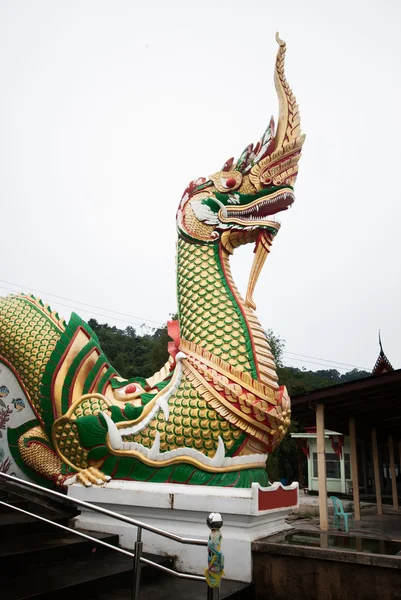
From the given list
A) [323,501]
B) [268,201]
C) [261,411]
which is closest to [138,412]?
[261,411]

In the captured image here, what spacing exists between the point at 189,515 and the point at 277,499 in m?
0.89

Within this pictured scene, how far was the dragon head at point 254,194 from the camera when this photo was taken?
17.3 feet

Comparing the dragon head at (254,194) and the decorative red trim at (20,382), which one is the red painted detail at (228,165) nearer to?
the dragon head at (254,194)

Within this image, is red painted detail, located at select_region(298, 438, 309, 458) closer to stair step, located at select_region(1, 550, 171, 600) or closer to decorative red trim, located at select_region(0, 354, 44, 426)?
decorative red trim, located at select_region(0, 354, 44, 426)

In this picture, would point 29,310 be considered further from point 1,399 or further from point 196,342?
point 196,342

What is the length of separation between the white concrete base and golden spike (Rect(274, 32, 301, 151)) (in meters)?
3.66

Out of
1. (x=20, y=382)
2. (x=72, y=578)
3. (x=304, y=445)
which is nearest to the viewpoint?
(x=72, y=578)

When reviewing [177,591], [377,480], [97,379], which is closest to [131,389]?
[97,379]

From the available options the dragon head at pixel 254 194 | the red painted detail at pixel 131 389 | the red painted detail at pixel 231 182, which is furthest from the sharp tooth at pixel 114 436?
the red painted detail at pixel 231 182

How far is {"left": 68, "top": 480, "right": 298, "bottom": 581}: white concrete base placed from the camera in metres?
4.04

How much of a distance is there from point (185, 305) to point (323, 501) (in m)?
3.85

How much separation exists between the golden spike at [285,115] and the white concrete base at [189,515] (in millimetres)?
3661

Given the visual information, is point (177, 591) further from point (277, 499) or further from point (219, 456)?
point (277, 499)

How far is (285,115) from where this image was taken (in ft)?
17.8
